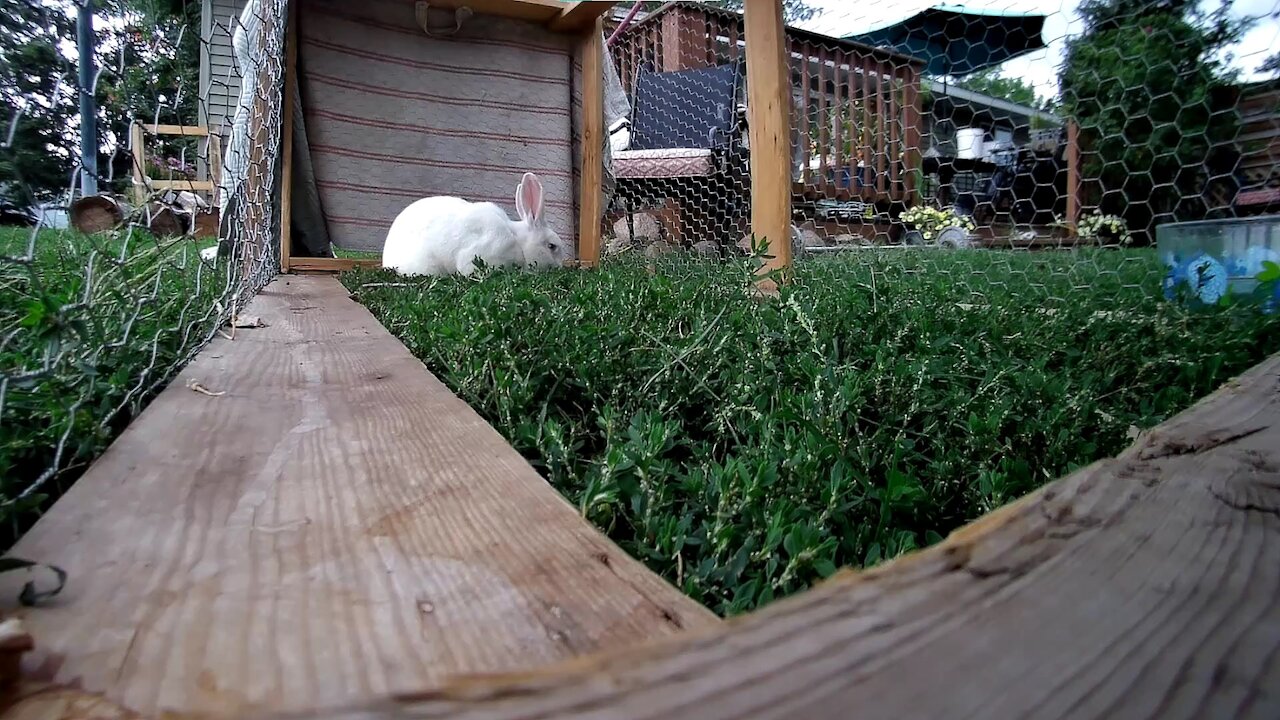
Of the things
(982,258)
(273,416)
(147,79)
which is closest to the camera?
(273,416)

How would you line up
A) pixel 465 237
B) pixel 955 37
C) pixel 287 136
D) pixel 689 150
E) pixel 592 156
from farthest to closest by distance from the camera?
Result: 1. pixel 689 150
2. pixel 955 37
3. pixel 592 156
4. pixel 287 136
5. pixel 465 237

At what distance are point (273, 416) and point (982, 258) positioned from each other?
3103 mm

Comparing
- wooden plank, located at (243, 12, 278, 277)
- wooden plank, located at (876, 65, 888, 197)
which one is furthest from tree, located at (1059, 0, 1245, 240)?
wooden plank, located at (243, 12, 278, 277)

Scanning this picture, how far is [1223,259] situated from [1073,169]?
0.84m

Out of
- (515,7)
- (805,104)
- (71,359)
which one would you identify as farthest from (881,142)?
(71,359)

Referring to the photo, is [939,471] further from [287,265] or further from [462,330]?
[287,265]

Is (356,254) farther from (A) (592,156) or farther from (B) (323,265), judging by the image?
(A) (592,156)

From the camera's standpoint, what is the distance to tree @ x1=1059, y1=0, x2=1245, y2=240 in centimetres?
201

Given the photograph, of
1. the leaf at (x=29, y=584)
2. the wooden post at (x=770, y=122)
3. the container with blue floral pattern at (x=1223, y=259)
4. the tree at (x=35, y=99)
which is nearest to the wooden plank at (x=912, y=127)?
the container with blue floral pattern at (x=1223, y=259)

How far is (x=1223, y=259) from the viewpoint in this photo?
6.29 ft

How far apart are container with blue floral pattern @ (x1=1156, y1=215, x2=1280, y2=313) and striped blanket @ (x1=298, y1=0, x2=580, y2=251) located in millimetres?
2812

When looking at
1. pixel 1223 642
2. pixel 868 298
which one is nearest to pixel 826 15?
pixel 868 298

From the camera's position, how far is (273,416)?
35.1 inches

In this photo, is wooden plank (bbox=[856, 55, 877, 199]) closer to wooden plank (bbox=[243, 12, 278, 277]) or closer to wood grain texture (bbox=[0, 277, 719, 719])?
wooden plank (bbox=[243, 12, 278, 277])
